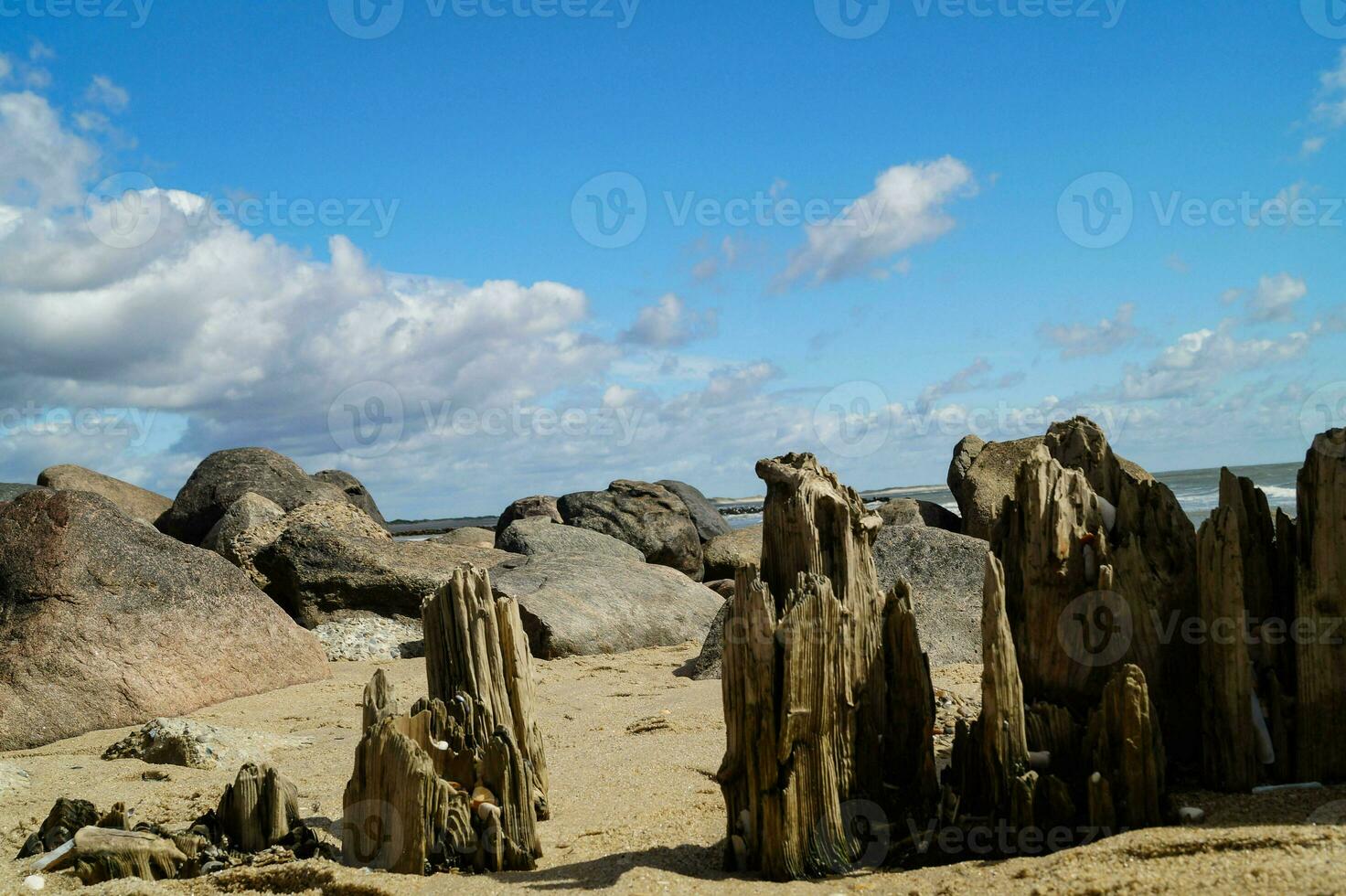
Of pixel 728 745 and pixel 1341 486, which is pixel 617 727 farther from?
pixel 1341 486

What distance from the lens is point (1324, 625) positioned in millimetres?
4332

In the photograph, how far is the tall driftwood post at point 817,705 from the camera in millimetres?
3996

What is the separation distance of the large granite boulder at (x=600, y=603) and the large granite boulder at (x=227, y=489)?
6.32 m

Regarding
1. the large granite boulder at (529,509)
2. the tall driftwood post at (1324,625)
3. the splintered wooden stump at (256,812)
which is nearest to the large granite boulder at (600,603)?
the splintered wooden stump at (256,812)

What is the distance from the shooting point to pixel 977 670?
8.45 metres

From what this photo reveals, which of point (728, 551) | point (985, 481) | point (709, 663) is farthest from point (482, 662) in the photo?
point (728, 551)

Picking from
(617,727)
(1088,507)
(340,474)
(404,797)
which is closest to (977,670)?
(617,727)

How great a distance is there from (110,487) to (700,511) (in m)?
11.6

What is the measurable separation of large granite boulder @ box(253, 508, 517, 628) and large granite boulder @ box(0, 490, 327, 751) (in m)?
2.56

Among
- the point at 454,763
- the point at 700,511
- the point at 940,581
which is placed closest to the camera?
the point at 454,763

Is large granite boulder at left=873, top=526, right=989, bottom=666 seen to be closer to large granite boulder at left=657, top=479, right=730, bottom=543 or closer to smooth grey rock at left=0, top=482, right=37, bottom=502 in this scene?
large granite boulder at left=657, top=479, right=730, bottom=543

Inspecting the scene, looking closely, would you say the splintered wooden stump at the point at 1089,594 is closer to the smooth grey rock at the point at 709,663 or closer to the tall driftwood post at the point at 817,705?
the tall driftwood post at the point at 817,705

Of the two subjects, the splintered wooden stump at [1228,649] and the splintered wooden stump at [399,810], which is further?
the splintered wooden stump at [399,810]

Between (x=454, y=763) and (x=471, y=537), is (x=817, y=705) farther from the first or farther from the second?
(x=471, y=537)
